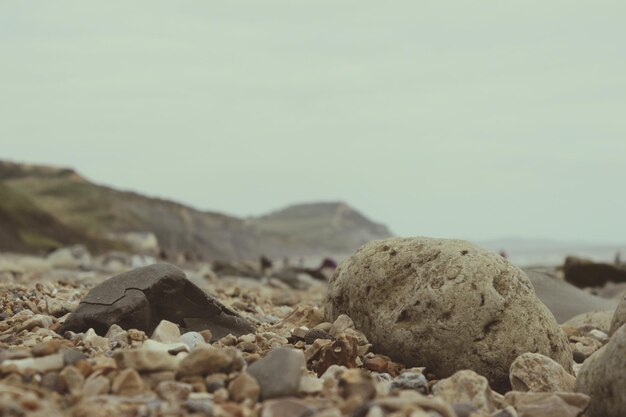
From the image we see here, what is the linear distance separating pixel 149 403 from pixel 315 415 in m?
0.90

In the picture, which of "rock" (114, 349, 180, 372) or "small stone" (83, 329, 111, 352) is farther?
"small stone" (83, 329, 111, 352)

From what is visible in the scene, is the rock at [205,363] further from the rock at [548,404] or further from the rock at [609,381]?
the rock at [609,381]

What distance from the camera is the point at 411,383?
5.30 m

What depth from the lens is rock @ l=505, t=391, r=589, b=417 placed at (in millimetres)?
4984

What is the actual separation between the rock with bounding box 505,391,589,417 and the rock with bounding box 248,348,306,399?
1.49 m

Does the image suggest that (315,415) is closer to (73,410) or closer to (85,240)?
(73,410)

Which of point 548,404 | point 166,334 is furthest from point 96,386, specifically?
point 548,404

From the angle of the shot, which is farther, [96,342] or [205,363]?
[96,342]

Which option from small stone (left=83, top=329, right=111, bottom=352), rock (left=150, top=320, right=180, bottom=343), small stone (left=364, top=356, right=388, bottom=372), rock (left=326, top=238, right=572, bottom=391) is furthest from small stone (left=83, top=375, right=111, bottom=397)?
rock (left=326, top=238, right=572, bottom=391)

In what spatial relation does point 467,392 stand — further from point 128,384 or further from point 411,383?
point 128,384

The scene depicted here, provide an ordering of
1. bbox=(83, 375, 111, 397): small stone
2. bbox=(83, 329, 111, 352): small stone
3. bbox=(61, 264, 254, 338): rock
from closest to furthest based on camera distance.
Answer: bbox=(83, 375, 111, 397): small stone
bbox=(83, 329, 111, 352): small stone
bbox=(61, 264, 254, 338): rock

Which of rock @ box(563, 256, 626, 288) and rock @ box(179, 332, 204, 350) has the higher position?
rock @ box(179, 332, 204, 350)

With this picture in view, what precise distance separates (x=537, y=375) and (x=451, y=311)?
82 centimetres

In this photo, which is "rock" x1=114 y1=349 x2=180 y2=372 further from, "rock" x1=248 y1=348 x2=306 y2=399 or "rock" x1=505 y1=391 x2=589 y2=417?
"rock" x1=505 y1=391 x2=589 y2=417
